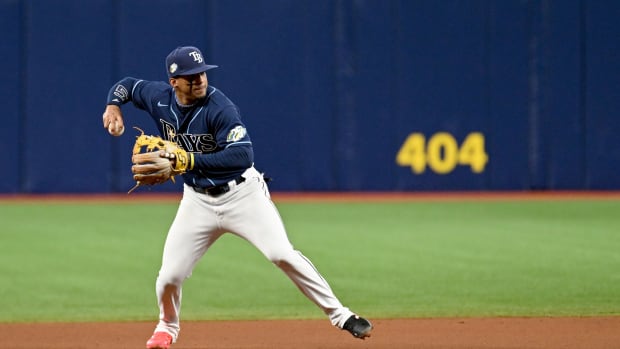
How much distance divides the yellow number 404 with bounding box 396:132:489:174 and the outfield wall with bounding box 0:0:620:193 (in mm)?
23

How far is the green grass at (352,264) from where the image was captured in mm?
8602

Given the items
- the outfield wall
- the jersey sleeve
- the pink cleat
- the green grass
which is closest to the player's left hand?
the jersey sleeve

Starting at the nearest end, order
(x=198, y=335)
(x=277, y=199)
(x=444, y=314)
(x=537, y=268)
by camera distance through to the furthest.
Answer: (x=198, y=335) → (x=444, y=314) → (x=537, y=268) → (x=277, y=199)

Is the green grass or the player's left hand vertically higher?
the player's left hand

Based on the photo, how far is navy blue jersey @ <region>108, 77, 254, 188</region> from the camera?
632 cm

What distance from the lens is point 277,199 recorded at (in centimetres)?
1781

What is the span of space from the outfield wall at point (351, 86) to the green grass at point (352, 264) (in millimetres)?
2273

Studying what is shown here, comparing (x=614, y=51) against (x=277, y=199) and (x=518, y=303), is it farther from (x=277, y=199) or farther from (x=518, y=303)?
(x=518, y=303)

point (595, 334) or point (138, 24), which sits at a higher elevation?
point (138, 24)

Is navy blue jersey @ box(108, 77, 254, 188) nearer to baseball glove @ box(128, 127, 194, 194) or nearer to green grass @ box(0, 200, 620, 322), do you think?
Answer: baseball glove @ box(128, 127, 194, 194)

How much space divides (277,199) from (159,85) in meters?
11.0

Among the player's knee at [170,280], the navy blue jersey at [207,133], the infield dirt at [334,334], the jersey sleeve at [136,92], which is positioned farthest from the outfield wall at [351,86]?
the player's knee at [170,280]

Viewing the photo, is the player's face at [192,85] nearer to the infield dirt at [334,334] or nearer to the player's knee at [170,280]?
the player's knee at [170,280]

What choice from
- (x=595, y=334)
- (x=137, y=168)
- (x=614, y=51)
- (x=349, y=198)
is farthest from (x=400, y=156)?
(x=137, y=168)
